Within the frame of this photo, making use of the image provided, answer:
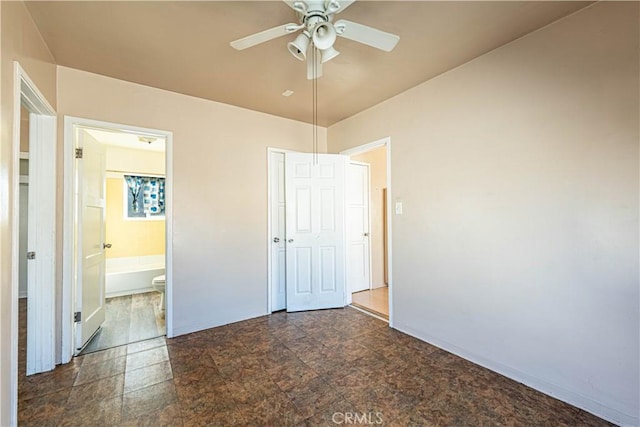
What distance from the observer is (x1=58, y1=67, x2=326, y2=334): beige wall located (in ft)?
8.75

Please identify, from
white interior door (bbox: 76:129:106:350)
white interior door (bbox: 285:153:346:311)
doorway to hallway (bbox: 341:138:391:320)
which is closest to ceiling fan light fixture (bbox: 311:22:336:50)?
white interior door (bbox: 285:153:346:311)

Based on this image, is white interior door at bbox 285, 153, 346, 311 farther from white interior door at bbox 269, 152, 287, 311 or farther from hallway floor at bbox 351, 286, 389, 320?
hallway floor at bbox 351, 286, 389, 320

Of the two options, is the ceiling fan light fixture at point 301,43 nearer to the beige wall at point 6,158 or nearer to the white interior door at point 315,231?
the beige wall at point 6,158

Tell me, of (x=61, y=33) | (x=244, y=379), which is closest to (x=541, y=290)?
(x=244, y=379)

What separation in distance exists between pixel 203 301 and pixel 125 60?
233 centimetres

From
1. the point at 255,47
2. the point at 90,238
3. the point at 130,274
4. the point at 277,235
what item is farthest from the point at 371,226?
the point at 130,274

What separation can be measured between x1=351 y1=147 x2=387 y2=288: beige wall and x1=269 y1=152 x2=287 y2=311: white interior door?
1.49m

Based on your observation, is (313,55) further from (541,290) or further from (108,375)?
(108,375)

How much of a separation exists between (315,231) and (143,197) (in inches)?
136

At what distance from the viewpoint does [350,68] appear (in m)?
2.46

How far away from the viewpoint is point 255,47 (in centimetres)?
214

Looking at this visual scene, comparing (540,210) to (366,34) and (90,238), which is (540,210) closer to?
(366,34)

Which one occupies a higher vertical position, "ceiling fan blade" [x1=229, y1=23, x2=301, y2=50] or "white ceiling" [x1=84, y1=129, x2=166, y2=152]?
"white ceiling" [x1=84, y1=129, x2=166, y2=152]

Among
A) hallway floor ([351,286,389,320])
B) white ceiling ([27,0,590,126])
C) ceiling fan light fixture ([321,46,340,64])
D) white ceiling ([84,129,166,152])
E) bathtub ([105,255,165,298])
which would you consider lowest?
hallway floor ([351,286,389,320])
